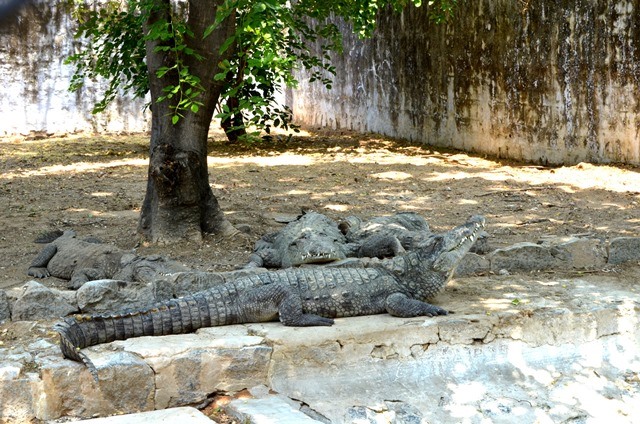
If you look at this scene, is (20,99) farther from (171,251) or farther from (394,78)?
(171,251)

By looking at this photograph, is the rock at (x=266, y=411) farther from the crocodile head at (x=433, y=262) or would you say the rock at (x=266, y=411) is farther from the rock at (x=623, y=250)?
the rock at (x=623, y=250)

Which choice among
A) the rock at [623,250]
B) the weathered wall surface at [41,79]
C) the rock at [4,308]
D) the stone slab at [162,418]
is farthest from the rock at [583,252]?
the weathered wall surface at [41,79]

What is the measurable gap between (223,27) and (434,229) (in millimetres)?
2831

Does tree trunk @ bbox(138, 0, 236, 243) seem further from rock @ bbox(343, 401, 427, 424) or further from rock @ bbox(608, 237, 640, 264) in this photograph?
rock @ bbox(608, 237, 640, 264)

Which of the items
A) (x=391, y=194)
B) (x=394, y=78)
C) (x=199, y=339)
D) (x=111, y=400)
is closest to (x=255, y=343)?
(x=199, y=339)

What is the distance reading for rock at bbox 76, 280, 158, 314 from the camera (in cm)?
→ 527

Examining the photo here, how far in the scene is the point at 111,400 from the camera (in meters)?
4.27

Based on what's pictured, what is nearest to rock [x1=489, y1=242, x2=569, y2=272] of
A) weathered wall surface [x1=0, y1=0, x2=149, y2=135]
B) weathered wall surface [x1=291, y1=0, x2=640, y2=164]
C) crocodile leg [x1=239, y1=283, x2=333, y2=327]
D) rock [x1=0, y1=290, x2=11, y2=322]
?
crocodile leg [x1=239, y1=283, x2=333, y2=327]

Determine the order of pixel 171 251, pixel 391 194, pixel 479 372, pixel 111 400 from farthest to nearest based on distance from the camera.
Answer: pixel 391 194
pixel 171 251
pixel 479 372
pixel 111 400

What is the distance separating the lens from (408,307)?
5195 mm

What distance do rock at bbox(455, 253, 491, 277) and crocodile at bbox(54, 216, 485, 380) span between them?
78cm

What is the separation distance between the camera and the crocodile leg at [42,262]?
6.71 metres

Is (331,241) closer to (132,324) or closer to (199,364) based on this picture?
(132,324)

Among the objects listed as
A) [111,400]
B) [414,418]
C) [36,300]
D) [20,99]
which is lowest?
[414,418]
